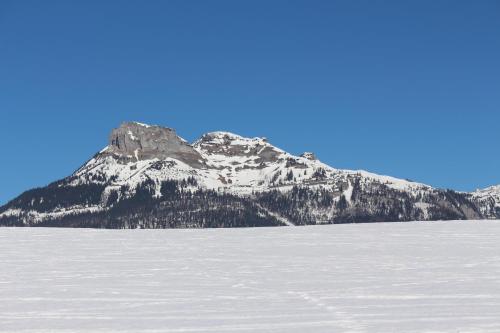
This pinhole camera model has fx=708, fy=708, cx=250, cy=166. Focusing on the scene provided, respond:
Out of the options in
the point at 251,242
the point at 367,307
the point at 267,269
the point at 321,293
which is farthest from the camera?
the point at 251,242

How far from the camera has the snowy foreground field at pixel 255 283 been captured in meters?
13.8

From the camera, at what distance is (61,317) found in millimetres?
14445

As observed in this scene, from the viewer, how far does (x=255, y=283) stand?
19.3 meters

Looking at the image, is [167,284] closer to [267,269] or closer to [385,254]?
[267,269]

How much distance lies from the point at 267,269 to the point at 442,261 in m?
6.26

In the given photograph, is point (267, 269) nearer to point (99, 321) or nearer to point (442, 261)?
point (442, 261)

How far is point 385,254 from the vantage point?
26.7 meters

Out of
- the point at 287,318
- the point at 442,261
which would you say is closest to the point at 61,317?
the point at 287,318

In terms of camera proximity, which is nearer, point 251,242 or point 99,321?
point 99,321

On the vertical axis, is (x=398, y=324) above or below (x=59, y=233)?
below

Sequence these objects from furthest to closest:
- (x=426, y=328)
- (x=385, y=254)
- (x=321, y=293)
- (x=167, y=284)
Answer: (x=385, y=254)
(x=167, y=284)
(x=321, y=293)
(x=426, y=328)

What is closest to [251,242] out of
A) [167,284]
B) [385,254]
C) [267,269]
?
[385,254]

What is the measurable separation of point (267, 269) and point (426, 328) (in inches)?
390

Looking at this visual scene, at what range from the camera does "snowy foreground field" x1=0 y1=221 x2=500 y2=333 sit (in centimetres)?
1379
